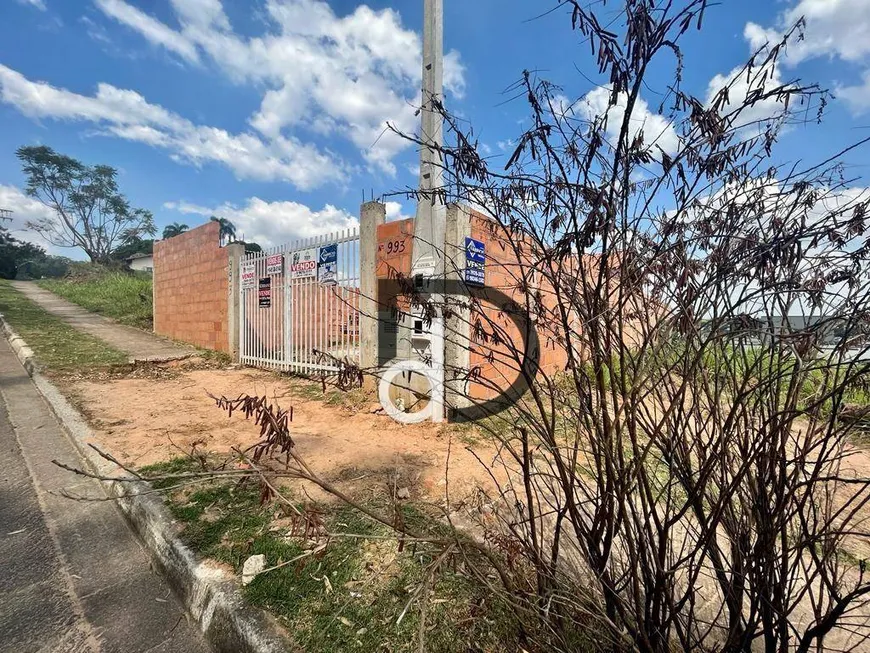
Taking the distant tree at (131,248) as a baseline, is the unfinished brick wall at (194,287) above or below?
below

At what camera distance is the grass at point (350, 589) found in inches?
60.1

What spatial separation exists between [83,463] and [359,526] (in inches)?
107

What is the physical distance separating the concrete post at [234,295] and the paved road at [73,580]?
16.1ft

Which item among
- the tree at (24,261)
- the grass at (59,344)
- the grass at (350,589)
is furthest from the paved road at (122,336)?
the tree at (24,261)

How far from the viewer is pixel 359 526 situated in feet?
7.43

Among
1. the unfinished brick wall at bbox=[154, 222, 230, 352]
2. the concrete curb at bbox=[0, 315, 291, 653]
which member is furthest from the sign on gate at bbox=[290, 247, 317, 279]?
the concrete curb at bbox=[0, 315, 291, 653]

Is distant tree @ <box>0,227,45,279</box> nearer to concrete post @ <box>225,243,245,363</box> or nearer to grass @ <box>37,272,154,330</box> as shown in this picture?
grass @ <box>37,272,154,330</box>

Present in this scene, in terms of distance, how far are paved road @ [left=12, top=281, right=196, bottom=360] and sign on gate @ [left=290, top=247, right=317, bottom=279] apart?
11.5 feet

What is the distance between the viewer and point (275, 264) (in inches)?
277

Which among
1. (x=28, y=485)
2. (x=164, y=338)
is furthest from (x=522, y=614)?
(x=164, y=338)

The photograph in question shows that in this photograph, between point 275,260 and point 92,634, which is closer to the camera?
point 92,634

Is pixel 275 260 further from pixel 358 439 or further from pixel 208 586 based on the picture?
pixel 208 586

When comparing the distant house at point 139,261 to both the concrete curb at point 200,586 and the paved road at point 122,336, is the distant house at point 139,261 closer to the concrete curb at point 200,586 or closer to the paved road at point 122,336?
the paved road at point 122,336

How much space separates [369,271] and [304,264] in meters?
1.65
